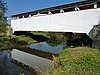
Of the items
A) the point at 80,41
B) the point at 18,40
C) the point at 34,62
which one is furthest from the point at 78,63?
the point at 18,40

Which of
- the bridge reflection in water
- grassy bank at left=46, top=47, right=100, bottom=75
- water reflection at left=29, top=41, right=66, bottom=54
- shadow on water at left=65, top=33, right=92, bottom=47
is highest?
grassy bank at left=46, top=47, right=100, bottom=75

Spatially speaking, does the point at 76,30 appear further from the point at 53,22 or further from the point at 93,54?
the point at 93,54

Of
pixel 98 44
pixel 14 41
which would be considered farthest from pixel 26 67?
pixel 14 41

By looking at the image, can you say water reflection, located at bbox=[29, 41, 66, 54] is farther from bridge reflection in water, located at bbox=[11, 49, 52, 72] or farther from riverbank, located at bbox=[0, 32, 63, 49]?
bridge reflection in water, located at bbox=[11, 49, 52, 72]

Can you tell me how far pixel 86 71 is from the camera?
11.1 m

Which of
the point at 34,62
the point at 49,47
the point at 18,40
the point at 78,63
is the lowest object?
the point at 49,47

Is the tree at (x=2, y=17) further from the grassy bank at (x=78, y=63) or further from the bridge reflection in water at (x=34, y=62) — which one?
the grassy bank at (x=78, y=63)

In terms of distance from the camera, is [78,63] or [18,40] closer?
[78,63]

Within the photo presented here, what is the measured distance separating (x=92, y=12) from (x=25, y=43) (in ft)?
55.8

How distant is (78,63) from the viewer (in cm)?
1188

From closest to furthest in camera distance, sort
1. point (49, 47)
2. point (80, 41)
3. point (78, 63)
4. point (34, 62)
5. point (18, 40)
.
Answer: point (78, 63), point (34, 62), point (80, 41), point (49, 47), point (18, 40)

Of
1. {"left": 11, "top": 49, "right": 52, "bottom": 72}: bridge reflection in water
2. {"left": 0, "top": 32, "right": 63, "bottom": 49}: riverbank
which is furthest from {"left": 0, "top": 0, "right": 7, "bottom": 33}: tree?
{"left": 11, "top": 49, "right": 52, "bottom": 72}: bridge reflection in water

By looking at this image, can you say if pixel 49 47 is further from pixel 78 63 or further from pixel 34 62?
pixel 78 63

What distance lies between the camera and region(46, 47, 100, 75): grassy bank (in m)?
11.1
